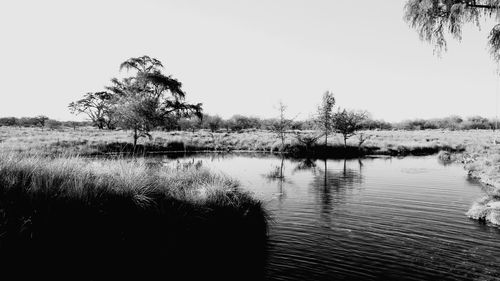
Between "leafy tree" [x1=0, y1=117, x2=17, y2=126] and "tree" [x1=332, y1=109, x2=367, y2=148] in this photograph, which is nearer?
"tree" [x1=332, y1=109, x2=367, y2=148]

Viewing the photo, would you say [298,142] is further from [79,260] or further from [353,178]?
[79,260]

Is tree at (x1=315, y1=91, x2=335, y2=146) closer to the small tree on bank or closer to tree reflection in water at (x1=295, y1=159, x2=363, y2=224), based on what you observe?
tree reflection in water at (x1=295, y1=159, x2=363, y2=224)

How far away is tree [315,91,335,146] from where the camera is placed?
54.0 metres

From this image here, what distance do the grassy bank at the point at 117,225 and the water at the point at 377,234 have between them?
4.78ft

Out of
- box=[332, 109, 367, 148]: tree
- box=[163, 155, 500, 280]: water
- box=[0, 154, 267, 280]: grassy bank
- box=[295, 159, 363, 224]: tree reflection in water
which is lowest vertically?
box=[163, 155, 500, 280]: water

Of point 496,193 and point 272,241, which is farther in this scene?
point 496,193

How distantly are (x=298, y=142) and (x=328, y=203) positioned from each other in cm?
3613

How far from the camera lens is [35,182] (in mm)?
8430

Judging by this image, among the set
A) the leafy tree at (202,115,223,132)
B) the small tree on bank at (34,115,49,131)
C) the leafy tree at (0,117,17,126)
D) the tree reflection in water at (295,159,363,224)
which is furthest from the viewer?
the small tree on bank at (34,115,49,131)

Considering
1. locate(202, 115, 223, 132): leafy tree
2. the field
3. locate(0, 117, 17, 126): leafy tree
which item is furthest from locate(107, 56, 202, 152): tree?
locate(0, 117, 17, 126): leafy tree

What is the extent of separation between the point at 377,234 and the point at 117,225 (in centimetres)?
883

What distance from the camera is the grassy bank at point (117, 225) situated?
732 cm

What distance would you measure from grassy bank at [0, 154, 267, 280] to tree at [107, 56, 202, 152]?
698 inches

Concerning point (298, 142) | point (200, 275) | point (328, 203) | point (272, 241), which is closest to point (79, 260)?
point (200, 275)
